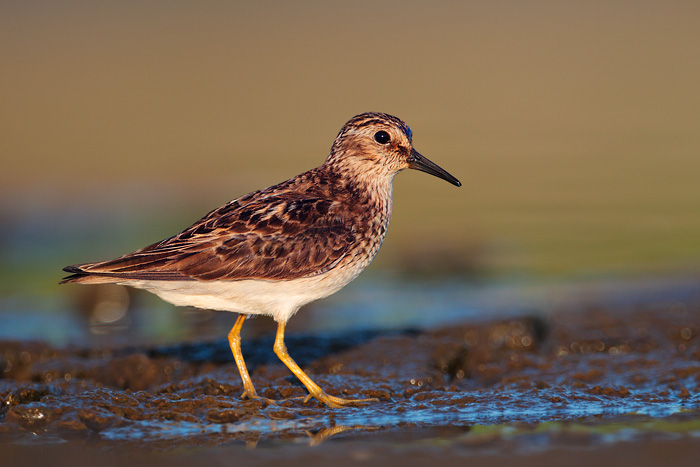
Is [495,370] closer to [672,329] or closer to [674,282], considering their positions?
[672,329]

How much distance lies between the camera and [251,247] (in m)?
7.64

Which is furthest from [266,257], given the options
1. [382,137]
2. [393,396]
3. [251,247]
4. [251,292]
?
[382,137]

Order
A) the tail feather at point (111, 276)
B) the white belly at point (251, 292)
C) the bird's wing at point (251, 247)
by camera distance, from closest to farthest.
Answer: the tail feather at point (111, 276)
the bird's wing at point (251, 247)
the white belly at point (251, 292)

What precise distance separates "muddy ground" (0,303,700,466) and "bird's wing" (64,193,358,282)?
3.22ft

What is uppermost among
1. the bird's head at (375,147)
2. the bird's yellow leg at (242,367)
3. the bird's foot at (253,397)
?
the bird's head at (375,147)

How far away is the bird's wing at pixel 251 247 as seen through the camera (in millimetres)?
7484

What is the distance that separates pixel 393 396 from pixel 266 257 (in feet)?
→ 5.03

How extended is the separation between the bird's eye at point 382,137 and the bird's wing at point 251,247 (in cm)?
91

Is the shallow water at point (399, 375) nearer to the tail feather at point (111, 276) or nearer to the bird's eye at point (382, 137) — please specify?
the tail feather at point (111, 276)

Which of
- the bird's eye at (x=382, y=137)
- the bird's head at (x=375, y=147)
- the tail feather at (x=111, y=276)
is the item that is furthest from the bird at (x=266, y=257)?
the bird's eye at (x=382, y=137)

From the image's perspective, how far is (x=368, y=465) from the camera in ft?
19.1

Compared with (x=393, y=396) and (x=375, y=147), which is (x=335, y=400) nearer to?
(x=393, y=396)

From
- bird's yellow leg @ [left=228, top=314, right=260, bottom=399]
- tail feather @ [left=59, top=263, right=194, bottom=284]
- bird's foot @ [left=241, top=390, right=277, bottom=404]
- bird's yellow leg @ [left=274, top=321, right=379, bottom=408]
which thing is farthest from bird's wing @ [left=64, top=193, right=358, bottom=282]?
bird's foot @ [left=241, top=390, right=277, bottom=404]

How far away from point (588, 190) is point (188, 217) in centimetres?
756
